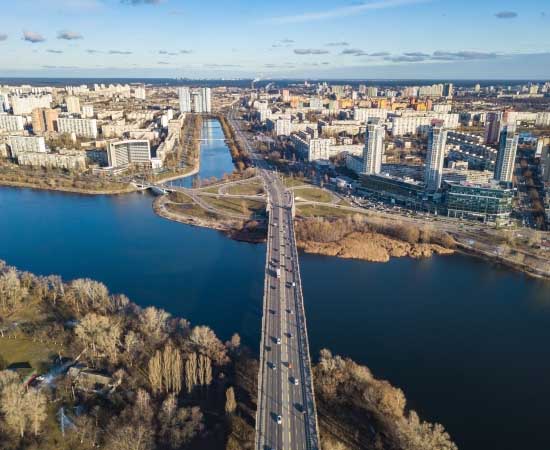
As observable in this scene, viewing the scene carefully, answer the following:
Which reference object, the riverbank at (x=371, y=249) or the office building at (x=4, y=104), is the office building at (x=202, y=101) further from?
the riverbank at (x=371, y=249)

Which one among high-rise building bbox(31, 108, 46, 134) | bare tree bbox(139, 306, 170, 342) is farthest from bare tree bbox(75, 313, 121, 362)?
high-rise building bbox(31, 108, 46, 134)

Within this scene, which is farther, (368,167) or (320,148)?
(320,148)

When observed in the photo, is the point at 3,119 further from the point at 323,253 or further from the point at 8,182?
the point at 323,253

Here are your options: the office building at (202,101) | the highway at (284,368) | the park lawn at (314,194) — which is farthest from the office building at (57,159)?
the office building at (202,101)

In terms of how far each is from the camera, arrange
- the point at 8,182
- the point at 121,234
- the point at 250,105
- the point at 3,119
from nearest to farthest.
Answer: the point at 121,234 < the point at 8,182 < the point at 3,119 < the point at 250,105

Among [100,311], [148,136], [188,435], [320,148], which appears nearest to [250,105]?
[148,136]

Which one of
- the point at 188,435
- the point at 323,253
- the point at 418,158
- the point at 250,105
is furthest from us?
the point at 250,105
